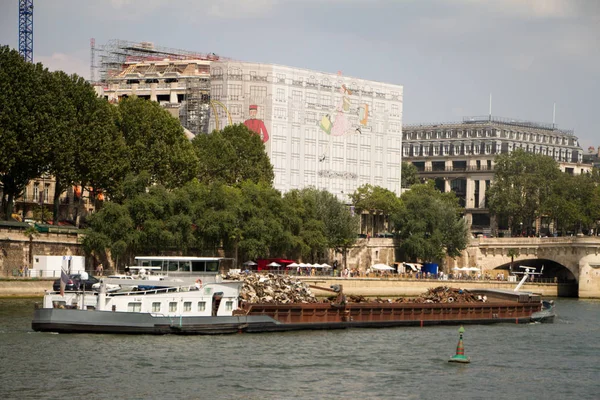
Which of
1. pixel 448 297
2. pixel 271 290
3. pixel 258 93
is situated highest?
pixel 258 93

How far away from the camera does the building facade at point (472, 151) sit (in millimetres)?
186875

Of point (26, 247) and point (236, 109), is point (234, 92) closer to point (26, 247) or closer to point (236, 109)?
point (236, 109)

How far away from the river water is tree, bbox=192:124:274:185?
5074cm

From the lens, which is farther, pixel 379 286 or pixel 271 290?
pixel 379 286

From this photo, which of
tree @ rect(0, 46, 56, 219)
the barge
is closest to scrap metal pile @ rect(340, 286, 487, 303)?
the barge

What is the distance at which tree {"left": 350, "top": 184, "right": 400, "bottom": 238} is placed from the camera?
140 meters

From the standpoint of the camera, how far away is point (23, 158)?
97.1 m

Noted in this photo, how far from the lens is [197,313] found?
2749 inches

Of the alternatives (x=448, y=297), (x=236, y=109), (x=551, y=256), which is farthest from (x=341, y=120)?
(x=448, y=297)

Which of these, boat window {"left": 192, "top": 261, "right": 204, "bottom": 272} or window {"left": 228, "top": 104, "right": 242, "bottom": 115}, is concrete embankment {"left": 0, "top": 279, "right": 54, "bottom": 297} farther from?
window {"left": 228, "top": 104, "right": 242, "bottom": 115}

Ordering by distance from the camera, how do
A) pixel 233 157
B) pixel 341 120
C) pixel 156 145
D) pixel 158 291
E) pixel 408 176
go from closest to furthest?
pixel 158 291, pixel 156 145, pixel 233 157, pixel 341 120, pixel 408 176

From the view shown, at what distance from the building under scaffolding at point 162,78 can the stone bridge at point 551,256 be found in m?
36.4

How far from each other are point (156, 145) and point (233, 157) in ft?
45.2

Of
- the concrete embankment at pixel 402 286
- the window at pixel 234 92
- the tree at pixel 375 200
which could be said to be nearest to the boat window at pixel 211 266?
the concrete embankment at pixel 402 286
